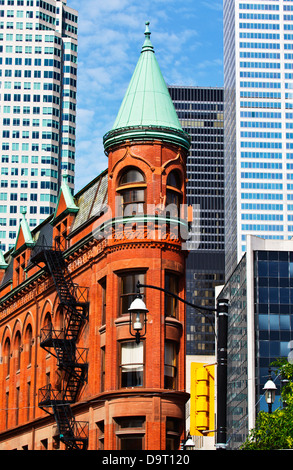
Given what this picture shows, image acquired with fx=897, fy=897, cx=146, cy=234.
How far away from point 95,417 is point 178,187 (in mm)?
12416

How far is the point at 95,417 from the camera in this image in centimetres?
4441

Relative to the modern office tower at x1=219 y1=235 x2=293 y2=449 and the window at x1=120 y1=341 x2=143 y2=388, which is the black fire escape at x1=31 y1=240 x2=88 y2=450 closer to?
the window at x1=120 y1=341 x2=143 y2=388

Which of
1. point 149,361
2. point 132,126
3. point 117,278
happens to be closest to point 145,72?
point 132,126

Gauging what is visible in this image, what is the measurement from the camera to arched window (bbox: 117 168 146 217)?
148 ft

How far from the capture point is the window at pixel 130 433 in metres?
41.7

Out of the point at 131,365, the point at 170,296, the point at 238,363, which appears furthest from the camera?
the point at 238,363

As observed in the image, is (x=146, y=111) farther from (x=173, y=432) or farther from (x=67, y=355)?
(x=173, y=432)

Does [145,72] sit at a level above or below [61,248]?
above

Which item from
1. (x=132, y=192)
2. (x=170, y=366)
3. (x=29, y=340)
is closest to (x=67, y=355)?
(x=170, y=366)

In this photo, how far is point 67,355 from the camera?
159ft

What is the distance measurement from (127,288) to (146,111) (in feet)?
30.3
